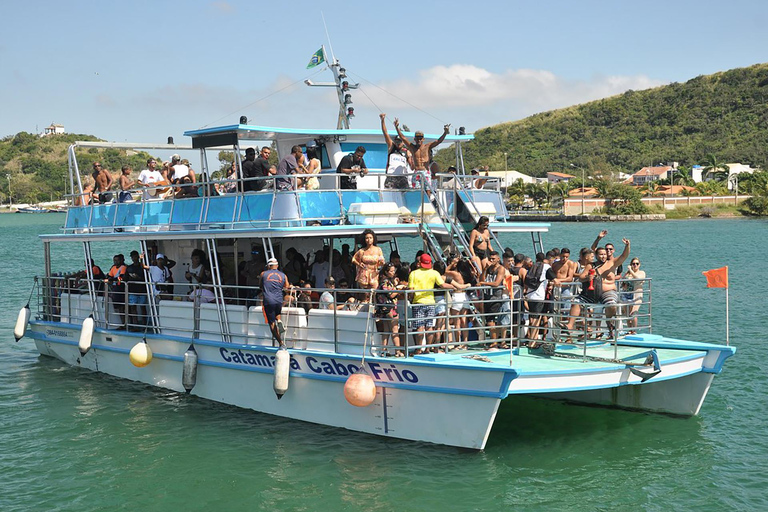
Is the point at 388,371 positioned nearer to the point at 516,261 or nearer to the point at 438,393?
the point at 438,393

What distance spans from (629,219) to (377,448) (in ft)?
334

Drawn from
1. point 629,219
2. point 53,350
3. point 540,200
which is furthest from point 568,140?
point 53,350

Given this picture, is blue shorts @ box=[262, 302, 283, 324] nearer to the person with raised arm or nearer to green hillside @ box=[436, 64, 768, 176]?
the person with raised arm

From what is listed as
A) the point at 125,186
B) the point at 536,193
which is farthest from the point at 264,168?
the point at 536,193

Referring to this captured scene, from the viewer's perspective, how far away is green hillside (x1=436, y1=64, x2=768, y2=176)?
146 metres

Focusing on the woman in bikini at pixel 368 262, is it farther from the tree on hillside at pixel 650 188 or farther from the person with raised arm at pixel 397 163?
the tree on hillside at pixel 650 188

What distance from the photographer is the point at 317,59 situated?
15.6m

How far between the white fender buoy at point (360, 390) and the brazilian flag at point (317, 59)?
290 inches

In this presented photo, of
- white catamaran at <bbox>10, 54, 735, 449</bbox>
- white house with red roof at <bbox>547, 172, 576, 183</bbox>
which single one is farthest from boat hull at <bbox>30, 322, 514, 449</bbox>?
white house with red roof at <bbox>547, 172, 576, 183</bbox>

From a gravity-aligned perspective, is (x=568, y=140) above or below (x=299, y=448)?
above

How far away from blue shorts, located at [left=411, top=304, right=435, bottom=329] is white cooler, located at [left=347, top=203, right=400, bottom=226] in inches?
75.2

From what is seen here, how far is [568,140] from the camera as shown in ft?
542

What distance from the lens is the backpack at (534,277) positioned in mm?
11422

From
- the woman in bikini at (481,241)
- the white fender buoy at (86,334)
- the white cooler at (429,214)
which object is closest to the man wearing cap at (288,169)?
the white cooler at (429,214)
